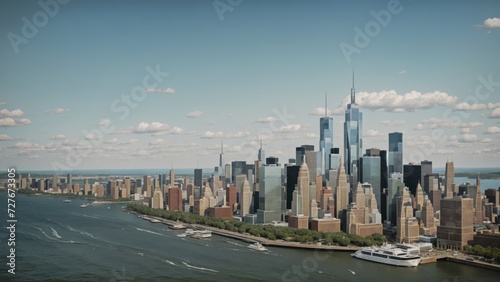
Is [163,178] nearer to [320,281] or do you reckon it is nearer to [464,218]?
[464,218]

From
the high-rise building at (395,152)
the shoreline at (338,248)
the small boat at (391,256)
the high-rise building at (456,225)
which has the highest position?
the high-rise building at (395,152)

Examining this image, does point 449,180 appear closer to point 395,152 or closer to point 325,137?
point 395,152

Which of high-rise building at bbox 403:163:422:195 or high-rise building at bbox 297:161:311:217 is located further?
high-rise building at bbox 403:163:422:195

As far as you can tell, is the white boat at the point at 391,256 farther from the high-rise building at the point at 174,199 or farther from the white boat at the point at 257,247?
the high-rise building at the point at 174,199

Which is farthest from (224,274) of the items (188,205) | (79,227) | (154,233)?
(188,205)

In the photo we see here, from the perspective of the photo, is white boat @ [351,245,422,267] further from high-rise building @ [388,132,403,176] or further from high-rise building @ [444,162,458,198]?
high-rise building @ [388,132,403,176]

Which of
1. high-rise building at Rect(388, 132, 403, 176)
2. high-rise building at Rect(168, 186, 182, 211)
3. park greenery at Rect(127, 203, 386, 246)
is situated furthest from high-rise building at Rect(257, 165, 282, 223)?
high-rise building at Rect(388, 132, 403, 176)

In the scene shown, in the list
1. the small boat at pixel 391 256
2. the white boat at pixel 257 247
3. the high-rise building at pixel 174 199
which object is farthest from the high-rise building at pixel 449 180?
the high-rise building at pixel 174 199
